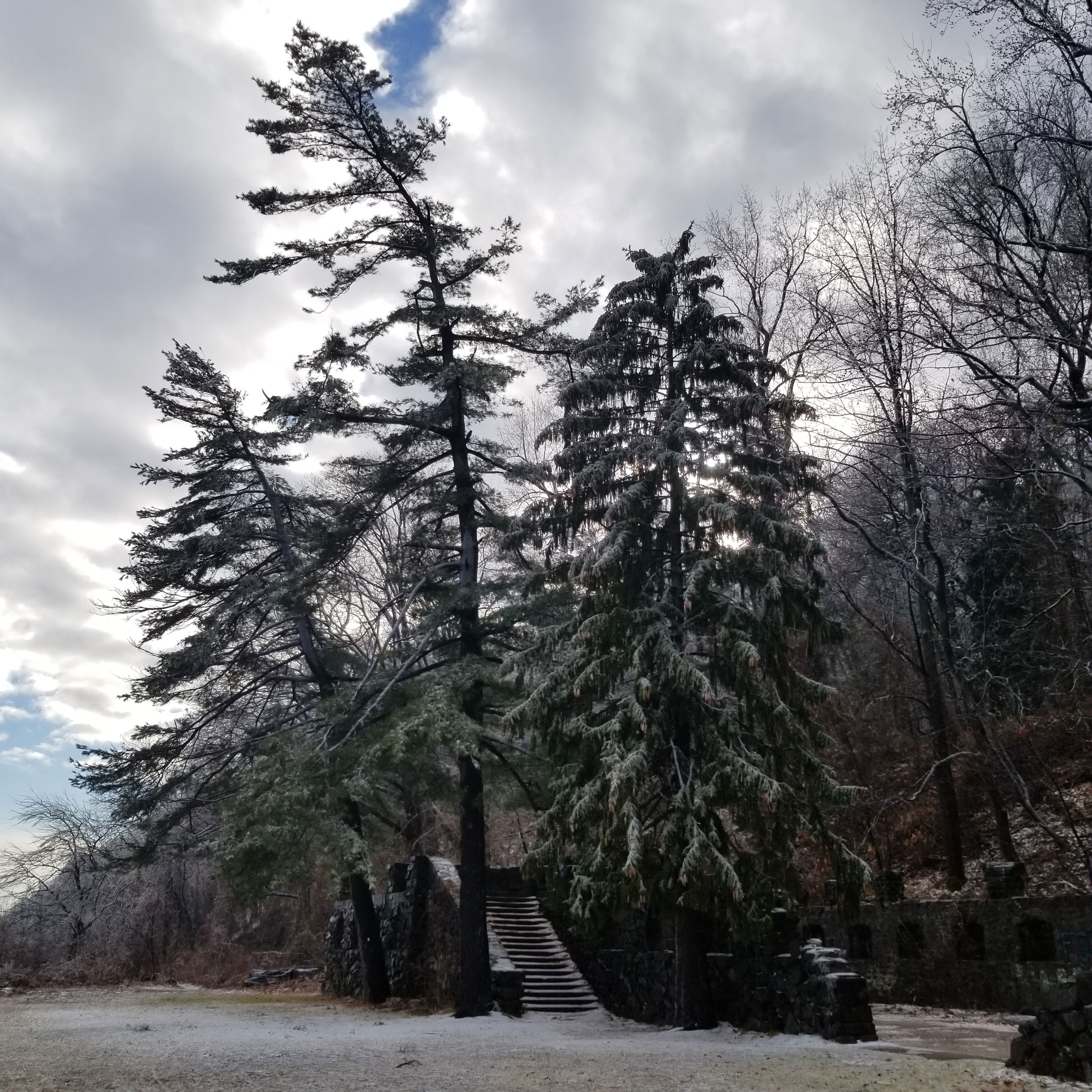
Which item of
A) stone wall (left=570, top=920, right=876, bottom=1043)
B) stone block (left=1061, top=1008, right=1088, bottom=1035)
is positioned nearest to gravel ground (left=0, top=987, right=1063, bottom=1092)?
stone wall (left=570, top=920, right=876, bottom=1043)

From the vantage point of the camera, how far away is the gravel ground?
26.9ft

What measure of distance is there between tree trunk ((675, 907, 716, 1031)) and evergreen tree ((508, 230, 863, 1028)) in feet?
0.09

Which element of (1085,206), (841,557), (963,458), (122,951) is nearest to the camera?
(1085,206)

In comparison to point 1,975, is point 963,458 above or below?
above

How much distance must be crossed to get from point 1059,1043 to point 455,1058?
5.85 meters

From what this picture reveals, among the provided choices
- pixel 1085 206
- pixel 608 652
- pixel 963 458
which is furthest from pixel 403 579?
pixel 1085 206

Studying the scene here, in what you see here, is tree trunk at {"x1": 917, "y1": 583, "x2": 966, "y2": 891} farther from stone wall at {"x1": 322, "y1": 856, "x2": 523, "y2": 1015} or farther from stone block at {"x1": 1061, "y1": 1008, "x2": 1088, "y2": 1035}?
stone wall at {"x1": 322, "y1": 856, "x2": 523, "y2": 1015}

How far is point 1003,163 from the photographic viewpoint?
10742 millimetres

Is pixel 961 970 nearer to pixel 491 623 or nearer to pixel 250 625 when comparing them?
pixel 491 623

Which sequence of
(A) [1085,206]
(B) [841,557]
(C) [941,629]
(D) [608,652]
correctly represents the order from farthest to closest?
(B) [841,557] → (C) [941,629] → (D) [608,652] → (A) [1085,206]

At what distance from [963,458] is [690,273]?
16.5ft

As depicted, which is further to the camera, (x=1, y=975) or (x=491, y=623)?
(x=1, y=975)

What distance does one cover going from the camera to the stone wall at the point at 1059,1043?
7.66 metres

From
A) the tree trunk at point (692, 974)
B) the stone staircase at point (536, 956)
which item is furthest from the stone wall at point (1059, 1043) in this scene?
the stone staircase at point (536, 956)
